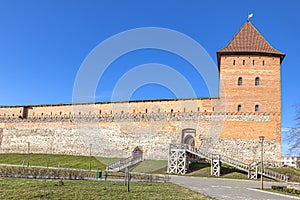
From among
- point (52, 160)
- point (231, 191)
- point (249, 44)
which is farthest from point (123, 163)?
point (249, 44)

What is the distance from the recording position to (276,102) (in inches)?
1087

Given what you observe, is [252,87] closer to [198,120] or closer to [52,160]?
[198,120]

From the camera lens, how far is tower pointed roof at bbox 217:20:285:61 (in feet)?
95.3

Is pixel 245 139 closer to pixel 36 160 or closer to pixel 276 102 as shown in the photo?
pixel 276 102

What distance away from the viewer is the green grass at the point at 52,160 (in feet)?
90.0

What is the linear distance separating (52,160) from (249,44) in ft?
74.4

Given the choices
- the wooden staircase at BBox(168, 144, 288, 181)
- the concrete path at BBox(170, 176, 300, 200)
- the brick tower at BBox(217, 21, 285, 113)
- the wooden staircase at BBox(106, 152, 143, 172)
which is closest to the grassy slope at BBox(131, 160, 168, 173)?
the wooden staircase at BBox(106, 152, 143, 172)

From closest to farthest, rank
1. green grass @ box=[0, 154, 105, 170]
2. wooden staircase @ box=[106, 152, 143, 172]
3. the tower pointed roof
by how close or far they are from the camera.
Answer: wooden staircase @ box=[106, 152, 143, 172]
green grass @ box=[0, 154, 105, 170]
the tower pointed roof

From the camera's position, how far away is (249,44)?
1180 inches

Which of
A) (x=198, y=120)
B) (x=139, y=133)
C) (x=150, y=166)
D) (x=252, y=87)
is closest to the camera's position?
(x=150, y=166)

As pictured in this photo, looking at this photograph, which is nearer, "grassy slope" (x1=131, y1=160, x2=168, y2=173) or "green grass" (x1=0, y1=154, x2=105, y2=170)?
"grassy slope" (x1=131, y1=160, x2=168, y2=173)

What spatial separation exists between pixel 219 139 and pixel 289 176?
23.4ft

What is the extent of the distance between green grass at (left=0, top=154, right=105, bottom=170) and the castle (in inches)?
67.3

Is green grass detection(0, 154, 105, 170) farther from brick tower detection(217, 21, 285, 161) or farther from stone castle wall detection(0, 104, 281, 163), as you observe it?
brick tower detection(217, 21, 285, 161)
